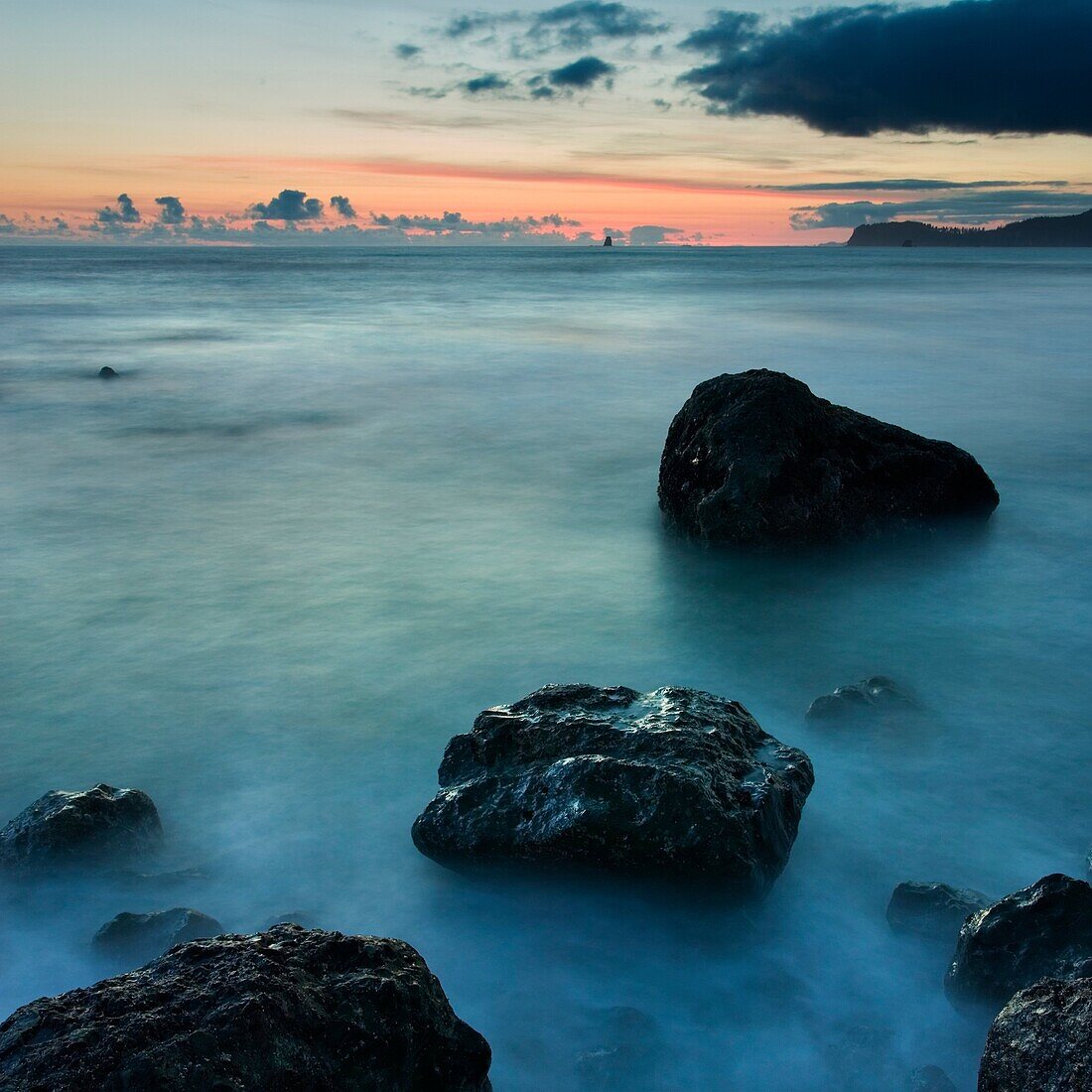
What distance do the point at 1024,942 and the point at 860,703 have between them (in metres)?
1.92

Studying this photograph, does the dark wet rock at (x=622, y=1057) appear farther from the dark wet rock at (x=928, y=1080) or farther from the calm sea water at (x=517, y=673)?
the dark wet rock at (x=928, y=1080)

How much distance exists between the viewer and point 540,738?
3855 mm

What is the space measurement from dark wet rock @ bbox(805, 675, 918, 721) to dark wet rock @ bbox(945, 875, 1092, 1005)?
172cm

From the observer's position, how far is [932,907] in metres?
3.44

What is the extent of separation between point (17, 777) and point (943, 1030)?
13.3 ft

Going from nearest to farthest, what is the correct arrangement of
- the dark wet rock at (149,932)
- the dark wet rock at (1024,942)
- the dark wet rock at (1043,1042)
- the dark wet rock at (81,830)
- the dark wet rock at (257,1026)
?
the dark wet rock at (257,1026) → the dark wet rock at (1043,1042) → the dark wet rock at (1024,942) → the dark wet rock at (149,932) → the dark wet rock at (81,830)

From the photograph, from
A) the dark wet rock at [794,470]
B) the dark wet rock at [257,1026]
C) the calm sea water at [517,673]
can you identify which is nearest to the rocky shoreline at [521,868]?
the dark wet rock at [257,1026]

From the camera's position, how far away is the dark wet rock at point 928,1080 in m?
2.85

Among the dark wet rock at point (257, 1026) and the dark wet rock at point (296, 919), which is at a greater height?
the dark wet rock at point (257, 1026)

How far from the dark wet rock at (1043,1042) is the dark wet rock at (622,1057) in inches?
38.0

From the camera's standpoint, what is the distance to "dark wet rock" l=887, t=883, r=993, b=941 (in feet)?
11.1

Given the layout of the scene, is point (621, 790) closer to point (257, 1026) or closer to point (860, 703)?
point (257, 1026)

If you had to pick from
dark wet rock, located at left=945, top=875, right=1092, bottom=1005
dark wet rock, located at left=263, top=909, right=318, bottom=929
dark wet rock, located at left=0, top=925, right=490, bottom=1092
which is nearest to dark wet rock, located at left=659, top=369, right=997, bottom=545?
dark wet rock, located at left=945, top=875, right=1092, bottom=1005

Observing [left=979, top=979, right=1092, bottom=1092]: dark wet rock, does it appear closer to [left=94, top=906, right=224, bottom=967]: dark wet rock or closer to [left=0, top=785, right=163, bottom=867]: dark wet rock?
[left=94, top=906, right=224, bottom=967]: dark wet rock
